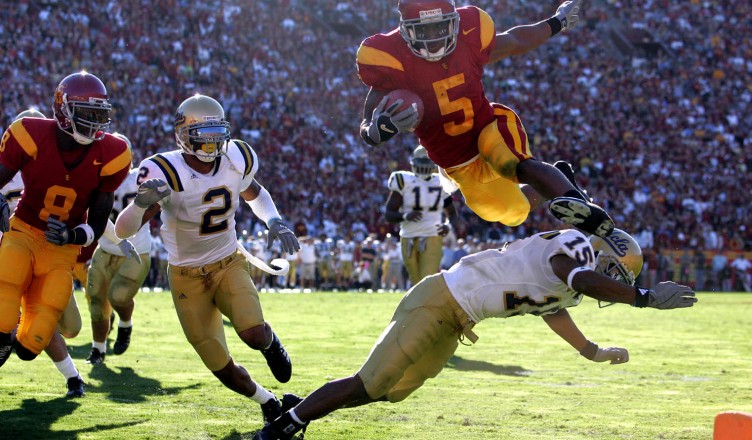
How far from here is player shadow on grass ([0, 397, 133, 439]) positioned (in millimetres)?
5637

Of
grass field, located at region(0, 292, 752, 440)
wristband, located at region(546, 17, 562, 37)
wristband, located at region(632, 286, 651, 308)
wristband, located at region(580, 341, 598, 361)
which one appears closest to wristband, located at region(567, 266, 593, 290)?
wristband, located at region(632, 286, 651, 308)

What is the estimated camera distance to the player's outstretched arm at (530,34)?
22.0ft

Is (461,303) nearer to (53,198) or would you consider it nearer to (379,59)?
(379,59)

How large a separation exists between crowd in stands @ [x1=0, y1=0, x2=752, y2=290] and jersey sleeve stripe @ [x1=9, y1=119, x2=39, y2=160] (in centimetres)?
1876

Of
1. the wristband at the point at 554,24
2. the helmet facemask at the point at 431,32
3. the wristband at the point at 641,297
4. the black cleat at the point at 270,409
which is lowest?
the black cleat at the point at 270,409

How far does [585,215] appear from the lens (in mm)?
5602

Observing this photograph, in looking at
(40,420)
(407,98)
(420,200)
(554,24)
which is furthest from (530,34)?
(420,200)

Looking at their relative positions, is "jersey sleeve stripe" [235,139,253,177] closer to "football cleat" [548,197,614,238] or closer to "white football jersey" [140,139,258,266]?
"white football jersey" [140,139,258,266]

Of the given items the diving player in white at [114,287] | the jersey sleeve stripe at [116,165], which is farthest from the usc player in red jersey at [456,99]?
the diving player in white at [114,287]

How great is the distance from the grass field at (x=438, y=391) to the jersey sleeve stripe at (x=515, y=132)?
1.65 m

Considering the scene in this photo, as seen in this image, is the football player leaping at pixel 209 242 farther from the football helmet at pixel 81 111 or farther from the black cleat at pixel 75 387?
the black cleat at pixel 75 387

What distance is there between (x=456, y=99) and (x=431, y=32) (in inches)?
18.4

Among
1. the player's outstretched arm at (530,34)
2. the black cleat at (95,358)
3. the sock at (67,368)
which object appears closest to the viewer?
the player's outstretched arm at (530,34)

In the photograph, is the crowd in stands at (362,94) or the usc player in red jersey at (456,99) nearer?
the usc player in red jersey at (456,99)
